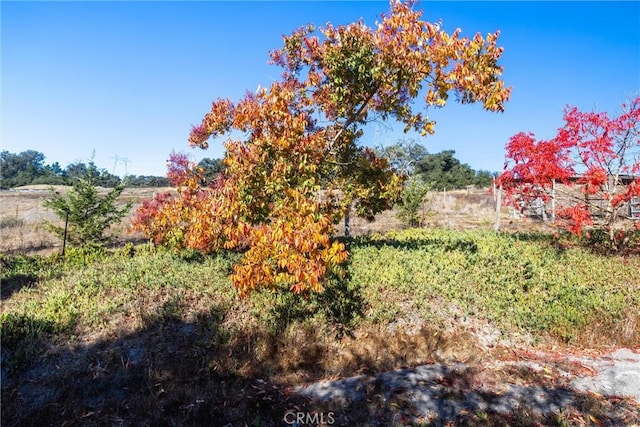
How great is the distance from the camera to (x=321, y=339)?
609cm

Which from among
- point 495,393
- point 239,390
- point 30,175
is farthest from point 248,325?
point 30,175

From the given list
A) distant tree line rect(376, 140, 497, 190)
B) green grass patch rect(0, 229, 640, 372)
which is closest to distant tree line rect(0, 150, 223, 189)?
distant tree line rect(376, 140, 497, 190)

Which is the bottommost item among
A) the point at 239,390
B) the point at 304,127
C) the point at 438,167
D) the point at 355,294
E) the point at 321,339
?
the point at 239,390

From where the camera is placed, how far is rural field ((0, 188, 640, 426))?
14.8 feet

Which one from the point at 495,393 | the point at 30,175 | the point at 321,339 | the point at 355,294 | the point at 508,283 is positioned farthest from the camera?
the point at 30,175

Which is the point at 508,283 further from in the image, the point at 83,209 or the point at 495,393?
the point at 83,209

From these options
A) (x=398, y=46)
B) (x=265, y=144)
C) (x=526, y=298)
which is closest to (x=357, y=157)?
(x=398, y=46)

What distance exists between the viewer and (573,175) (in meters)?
9.64

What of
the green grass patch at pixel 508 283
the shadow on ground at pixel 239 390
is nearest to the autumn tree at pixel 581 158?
the green grass patch at pixel 508 283

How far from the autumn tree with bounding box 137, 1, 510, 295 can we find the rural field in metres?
0.90

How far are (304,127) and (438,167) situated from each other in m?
47.7

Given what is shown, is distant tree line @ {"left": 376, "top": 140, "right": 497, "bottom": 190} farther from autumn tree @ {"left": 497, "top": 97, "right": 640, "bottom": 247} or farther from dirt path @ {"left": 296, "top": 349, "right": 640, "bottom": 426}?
dirt path @ {"left": 296, "top": 349, "right": 640, "bottom": 426}

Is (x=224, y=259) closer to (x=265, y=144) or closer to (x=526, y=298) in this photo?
(x=265, y=144)

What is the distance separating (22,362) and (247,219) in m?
3.64
